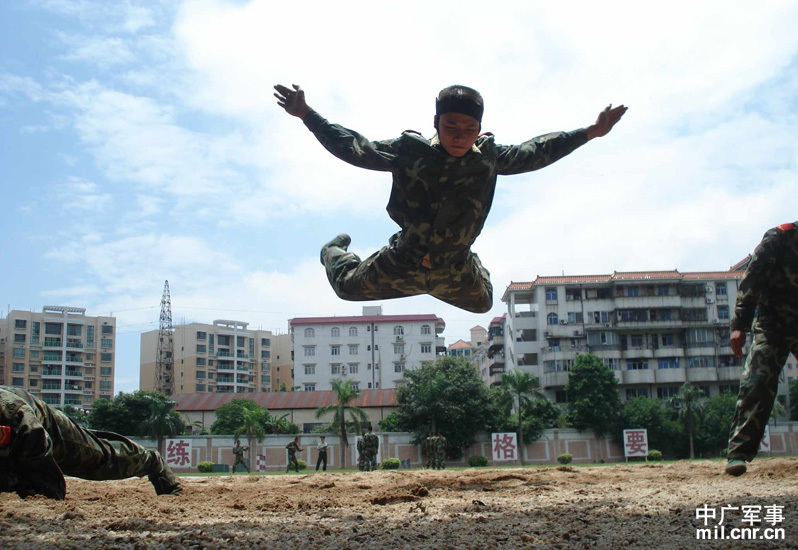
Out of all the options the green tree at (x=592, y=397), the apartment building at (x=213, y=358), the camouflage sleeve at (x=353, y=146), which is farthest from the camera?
the apartment building at (x=213, y=358)

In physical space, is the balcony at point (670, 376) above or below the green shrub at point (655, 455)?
above

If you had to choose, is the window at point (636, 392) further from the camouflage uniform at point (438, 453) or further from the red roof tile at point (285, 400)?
the camouflage uniform at point (438, 453)

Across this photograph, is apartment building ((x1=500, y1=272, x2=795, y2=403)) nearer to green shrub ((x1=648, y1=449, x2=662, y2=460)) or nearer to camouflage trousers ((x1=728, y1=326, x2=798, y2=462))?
green shrub ((x1=648, y1=449, x2=662, y2=460))

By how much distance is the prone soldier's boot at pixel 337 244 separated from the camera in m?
7.51

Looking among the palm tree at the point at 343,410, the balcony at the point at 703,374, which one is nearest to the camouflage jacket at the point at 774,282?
the palm tree at the point at 343,410

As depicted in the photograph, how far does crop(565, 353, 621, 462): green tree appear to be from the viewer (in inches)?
2133

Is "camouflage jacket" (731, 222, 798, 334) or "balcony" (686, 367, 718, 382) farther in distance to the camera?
"balcony" (686, 367, 718, 382)

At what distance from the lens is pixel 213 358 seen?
104562 millimetres

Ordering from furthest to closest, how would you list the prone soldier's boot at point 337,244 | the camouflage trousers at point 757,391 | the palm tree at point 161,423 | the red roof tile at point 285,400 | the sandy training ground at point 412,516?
the red roof tile at point 285,400
the palm tree at point 161,423
the prone soldier's boot at point 337,244
the camouflage trousers at point 757,391
the sandy training ground at point 412,516

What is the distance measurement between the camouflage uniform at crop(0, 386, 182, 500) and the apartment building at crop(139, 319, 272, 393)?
95452 mm

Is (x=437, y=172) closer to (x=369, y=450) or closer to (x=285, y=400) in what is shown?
(x=369, y=450)

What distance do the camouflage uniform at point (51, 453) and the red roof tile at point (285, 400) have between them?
56872 mm

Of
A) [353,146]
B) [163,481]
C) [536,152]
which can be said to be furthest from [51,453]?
[536,152]

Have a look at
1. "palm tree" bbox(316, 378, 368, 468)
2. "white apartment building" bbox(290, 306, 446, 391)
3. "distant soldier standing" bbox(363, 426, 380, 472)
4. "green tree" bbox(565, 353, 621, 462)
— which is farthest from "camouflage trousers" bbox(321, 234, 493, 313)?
"white apartment building" bbox(290, 306, 446, 391)
